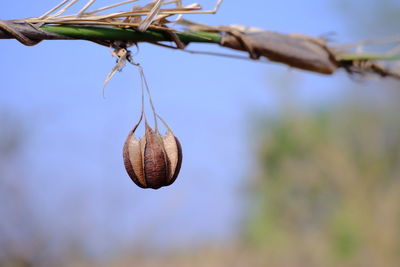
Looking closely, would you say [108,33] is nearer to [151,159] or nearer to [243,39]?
[151,159]

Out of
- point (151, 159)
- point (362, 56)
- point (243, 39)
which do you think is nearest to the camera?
point (151, 159)

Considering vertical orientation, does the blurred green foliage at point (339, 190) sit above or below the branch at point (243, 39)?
above

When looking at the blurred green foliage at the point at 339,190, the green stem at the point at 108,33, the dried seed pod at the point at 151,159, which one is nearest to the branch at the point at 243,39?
the green stem at the point at 108,33

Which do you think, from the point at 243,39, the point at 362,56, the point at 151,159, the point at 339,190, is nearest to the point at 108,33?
the point at 151,159

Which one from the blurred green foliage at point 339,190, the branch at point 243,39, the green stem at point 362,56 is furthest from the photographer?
the blurred green foliage at point 339,190

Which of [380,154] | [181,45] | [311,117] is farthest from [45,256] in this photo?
[311,117]

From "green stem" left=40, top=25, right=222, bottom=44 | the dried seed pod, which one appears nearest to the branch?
"green stem" left=40, top=25, right=222, bottom=44

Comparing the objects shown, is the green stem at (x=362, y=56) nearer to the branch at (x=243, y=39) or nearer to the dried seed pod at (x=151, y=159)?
the branch at (x=243, y=39)

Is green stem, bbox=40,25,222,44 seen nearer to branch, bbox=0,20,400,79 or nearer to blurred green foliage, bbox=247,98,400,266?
branch, bbox=0,20,400,79
